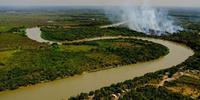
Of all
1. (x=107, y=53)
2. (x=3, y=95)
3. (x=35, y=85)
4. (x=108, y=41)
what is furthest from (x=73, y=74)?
(x=108, y=41)

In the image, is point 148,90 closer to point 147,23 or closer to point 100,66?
point 100,66

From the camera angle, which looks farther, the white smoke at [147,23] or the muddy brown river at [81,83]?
the white smoke at [147,23]

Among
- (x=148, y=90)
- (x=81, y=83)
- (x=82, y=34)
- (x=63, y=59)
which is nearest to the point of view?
(x=148, y=90)

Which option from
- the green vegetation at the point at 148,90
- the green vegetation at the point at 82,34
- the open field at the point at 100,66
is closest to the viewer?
the green vegetation at the point at 148,90

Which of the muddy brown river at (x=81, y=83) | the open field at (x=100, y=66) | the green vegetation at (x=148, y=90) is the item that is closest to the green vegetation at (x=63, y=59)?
the open field at (x=100, y=66)

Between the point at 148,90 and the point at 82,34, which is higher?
the point at 148,90

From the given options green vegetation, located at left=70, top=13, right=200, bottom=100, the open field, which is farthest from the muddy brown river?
green vegetation, located at left=70, top=13, right=200, bottom=100

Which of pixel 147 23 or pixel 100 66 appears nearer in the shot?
pixel 100 66

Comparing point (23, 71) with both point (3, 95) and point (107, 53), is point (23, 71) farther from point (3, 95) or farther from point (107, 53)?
point (107, 53)

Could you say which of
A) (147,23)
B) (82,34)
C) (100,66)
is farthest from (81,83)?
(147,23)

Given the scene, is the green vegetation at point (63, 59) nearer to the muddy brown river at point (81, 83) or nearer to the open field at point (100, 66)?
the open field at point (100, 66)

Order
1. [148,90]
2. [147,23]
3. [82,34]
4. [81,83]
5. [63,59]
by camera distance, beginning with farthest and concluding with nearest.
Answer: [147,23] → [82,34] → [63,59] → [81,83] → [148,90]
